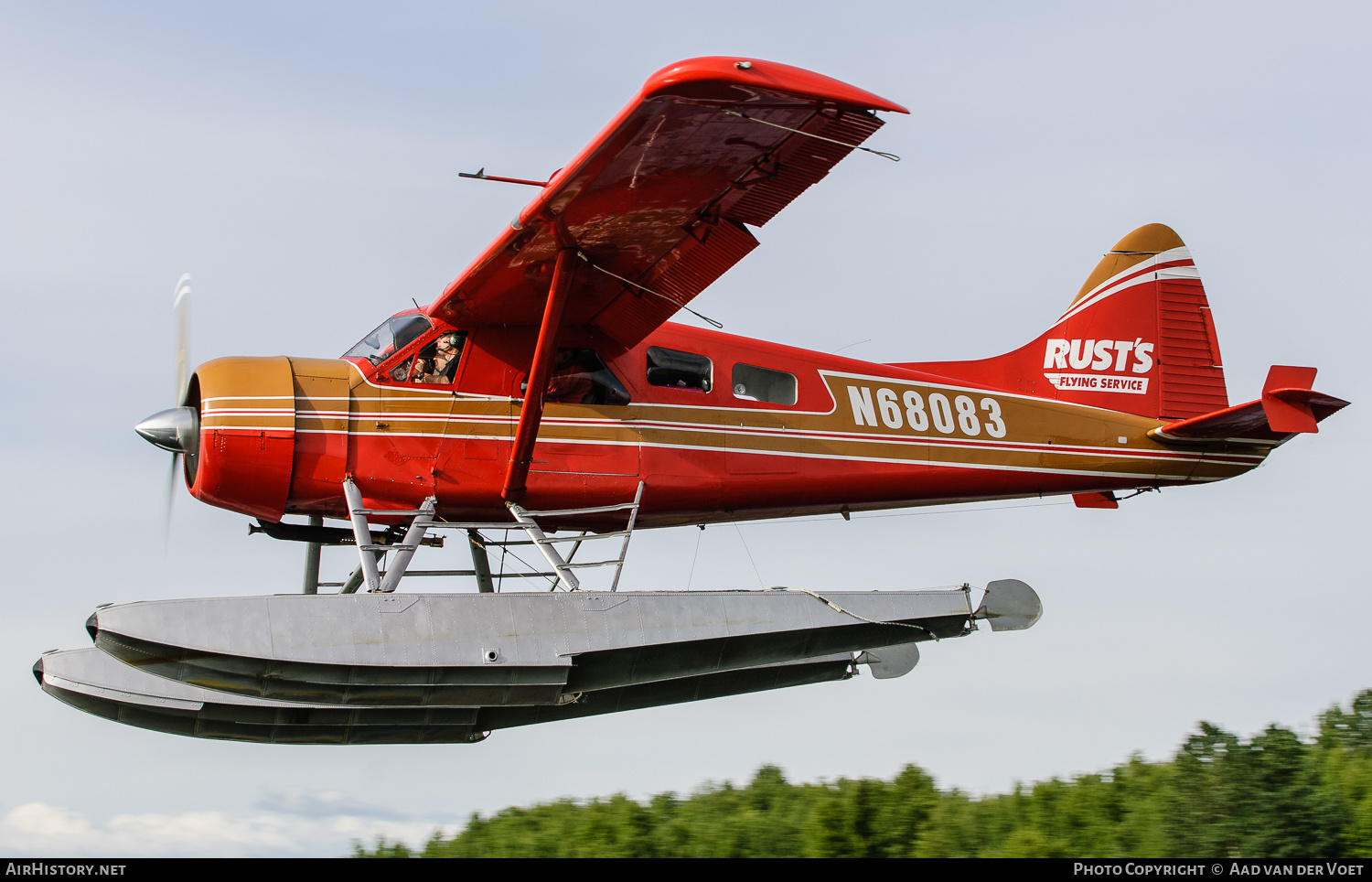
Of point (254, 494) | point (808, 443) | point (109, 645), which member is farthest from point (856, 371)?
point (109, 645)

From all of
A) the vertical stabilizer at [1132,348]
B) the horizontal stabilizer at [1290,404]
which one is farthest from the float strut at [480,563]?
the horizontal stabilizer at [1290,404]

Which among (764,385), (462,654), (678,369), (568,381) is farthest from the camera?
(764,385)

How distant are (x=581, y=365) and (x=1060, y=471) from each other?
423cm

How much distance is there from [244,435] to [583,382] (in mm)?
2516

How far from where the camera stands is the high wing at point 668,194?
23.4 ft

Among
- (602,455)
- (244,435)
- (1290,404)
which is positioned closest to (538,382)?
(602,455)

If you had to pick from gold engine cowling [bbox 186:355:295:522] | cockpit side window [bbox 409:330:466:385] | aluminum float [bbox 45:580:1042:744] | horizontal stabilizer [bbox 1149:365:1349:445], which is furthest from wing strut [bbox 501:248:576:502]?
horizontal stabilizer [bbox 1149:365:1349:445]

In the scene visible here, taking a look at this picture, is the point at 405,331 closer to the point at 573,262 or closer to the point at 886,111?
the point at 573,262

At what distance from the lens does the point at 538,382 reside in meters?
9.25

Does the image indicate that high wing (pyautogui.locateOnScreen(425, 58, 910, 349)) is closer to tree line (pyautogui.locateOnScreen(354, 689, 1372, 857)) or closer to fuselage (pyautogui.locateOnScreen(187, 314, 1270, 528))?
fuselage (pyautogui.locateOnScreen(187, 314, 1270, 528))

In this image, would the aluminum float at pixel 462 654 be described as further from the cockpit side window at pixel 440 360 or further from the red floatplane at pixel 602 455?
the cockpit side window at pixel 440 360

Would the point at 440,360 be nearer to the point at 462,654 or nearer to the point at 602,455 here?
the point at 602,455

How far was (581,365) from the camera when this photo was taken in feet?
32.8

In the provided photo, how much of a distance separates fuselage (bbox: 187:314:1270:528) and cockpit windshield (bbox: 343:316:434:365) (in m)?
0.05
